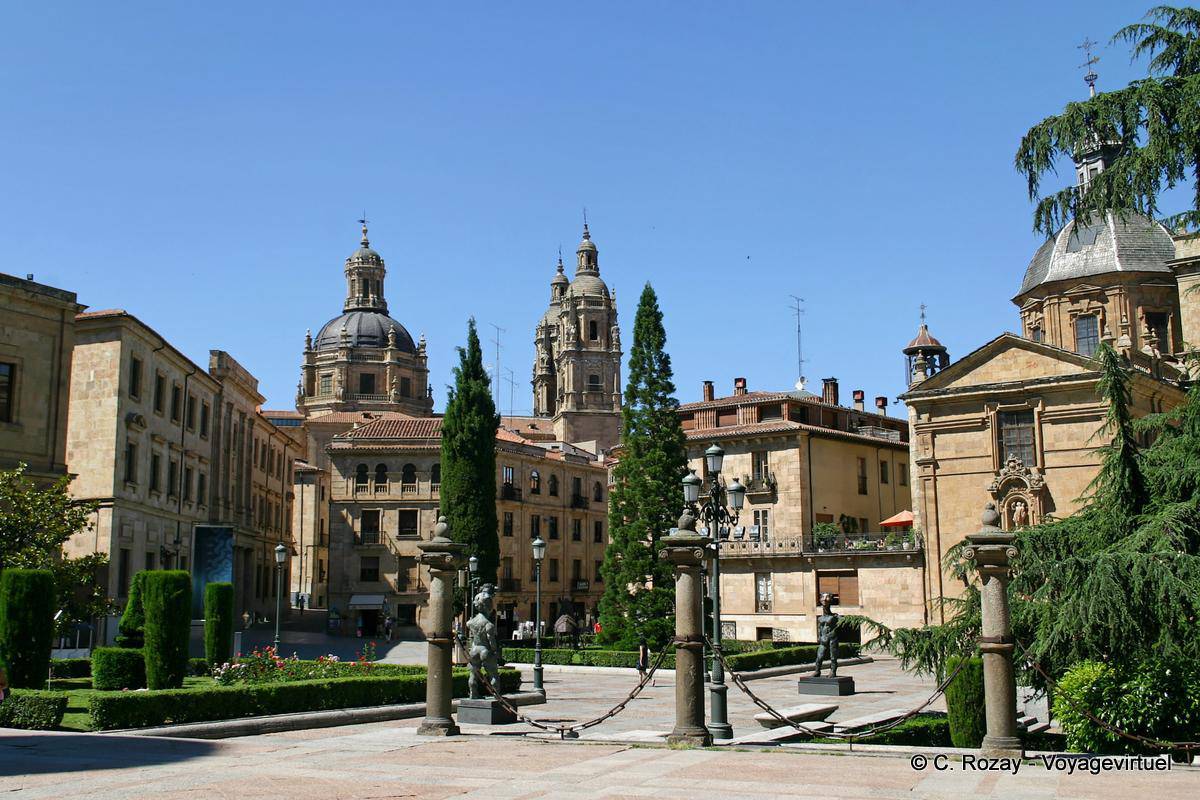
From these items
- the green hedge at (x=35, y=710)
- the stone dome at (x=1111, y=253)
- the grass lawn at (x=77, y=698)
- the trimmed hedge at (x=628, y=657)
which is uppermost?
the stone dome at (x=1111, y=253)

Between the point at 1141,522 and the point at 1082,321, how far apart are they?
3364cm

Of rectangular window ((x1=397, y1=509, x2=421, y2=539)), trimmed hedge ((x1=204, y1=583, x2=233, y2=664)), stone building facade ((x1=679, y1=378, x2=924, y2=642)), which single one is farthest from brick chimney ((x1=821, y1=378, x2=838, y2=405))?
trimmed hedge ((x1=204, y1=583, x2=233, y2=664))

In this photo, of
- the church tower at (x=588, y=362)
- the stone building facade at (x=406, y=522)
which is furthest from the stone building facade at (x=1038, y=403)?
the church tower at (x=588, y=362)

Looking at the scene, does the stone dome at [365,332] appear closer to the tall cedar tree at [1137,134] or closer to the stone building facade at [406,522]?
the stone building facade at [406,522]

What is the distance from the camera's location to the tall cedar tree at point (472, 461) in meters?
48.7

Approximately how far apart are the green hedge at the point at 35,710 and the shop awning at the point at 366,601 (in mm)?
43945

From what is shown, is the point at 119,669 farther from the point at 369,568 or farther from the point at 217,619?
the point at 369,568

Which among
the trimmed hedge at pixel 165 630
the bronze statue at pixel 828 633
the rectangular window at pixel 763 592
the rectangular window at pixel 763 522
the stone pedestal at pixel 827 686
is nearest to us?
the trimmed hedge at pixel 165 630

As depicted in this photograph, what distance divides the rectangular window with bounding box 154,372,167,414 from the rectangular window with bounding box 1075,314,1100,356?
124 feet

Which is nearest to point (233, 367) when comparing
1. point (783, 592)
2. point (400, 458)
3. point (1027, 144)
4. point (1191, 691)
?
point (400, 458)

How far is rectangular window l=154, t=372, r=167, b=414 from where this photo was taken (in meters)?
42.1

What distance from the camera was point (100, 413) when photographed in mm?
38125

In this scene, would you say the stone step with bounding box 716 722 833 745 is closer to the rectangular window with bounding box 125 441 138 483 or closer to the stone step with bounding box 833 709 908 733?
the stone step with bounding box 833 709 908 733

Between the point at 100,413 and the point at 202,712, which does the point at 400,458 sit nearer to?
the point at 100,413
